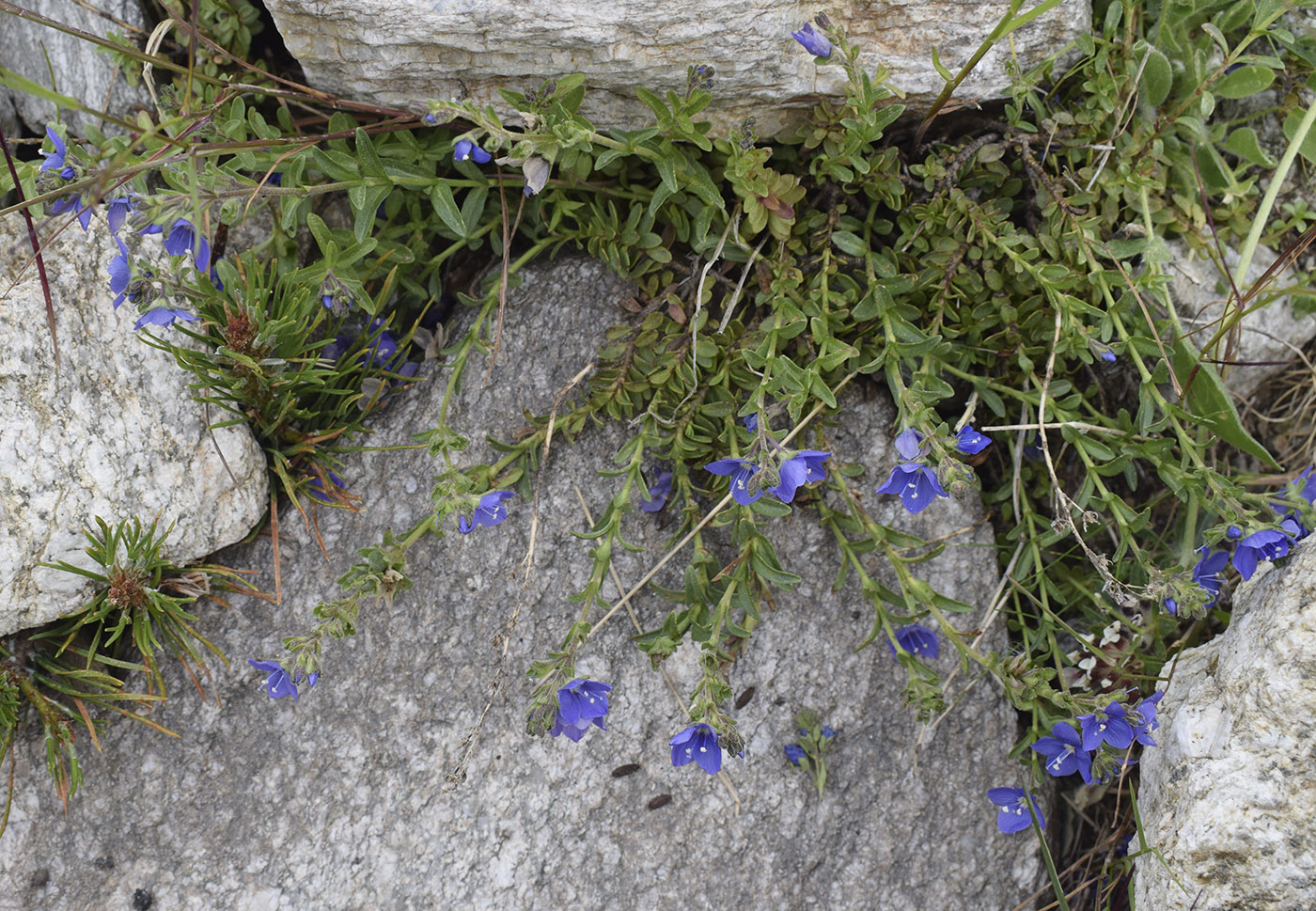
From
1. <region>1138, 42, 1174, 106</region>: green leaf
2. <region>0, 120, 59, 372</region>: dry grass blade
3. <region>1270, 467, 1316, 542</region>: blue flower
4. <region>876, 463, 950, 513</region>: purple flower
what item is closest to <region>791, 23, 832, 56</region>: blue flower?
<region>1138, 42, 1174, 106</region>: green leaf

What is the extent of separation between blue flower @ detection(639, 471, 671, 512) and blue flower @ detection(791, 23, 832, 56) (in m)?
1.21

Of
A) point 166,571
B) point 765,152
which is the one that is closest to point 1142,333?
point 765,152

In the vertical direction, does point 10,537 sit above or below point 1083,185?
below

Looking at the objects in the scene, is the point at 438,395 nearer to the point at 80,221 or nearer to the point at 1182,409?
the point at 80,221

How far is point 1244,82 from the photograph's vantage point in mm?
2709

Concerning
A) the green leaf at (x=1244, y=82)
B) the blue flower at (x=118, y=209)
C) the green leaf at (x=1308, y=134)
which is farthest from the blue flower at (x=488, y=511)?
the green leaf at (x=1308, y=134)

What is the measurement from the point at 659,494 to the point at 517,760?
87 cm

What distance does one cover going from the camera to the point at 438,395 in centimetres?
290

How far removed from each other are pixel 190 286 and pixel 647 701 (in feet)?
5.55

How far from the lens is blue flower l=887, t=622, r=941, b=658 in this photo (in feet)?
8.71

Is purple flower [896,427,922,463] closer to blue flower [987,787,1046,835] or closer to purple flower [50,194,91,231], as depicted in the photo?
blue flower [987,787,1046,835]

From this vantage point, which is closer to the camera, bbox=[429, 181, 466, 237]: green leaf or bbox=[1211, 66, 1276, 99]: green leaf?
bbox=[429, 181, 466, 237]: green leaf

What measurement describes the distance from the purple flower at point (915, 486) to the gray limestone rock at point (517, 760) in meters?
0.47

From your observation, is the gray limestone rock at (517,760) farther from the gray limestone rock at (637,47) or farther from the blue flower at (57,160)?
the blue flower at (57,160)
